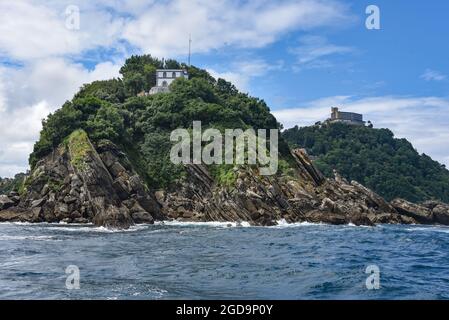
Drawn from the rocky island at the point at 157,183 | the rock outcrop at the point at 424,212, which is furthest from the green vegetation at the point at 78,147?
the rock outcrop at the point at 424,212

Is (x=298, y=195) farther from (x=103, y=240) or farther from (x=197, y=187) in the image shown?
(x=103, y=240)

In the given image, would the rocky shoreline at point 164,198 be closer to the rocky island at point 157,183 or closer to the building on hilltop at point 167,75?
the rocky island at point 157,183

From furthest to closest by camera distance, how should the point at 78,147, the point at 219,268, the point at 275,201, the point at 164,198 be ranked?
the point at 164,198, the point at 275,201, the point at 78,147, the point at 219,268

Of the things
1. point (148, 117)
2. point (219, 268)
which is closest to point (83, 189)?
point (148, 117)

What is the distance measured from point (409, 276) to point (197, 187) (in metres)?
64.8

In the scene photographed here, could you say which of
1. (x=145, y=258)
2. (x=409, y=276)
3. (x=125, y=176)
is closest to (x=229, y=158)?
(x=125, y=176)

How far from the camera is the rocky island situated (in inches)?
2913

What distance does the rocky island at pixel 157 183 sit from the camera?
7400 centimetres

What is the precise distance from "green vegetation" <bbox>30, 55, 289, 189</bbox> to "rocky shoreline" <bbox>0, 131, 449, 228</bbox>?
9.06 feet

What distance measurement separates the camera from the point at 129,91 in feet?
421

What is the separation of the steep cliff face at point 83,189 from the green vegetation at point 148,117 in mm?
1950

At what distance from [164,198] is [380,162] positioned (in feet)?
326

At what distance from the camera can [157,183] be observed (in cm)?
9250

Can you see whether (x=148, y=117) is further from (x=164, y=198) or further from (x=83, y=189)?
(x=83, y=189)
